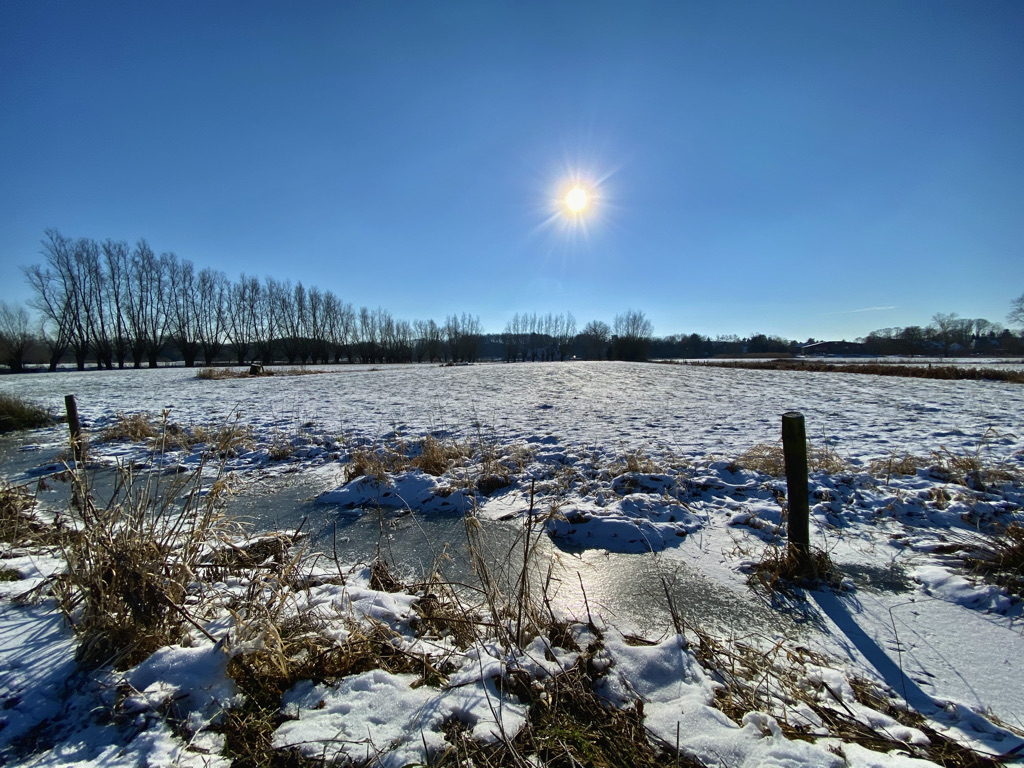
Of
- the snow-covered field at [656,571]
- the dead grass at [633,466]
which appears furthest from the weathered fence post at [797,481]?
the dead grass at [633,466]

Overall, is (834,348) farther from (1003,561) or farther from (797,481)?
(797,481)

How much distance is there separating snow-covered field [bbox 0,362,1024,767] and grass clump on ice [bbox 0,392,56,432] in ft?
7.21

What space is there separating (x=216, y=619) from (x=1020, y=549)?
5.87m

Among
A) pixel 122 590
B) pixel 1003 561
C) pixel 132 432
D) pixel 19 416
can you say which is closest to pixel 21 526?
pixel 122 590

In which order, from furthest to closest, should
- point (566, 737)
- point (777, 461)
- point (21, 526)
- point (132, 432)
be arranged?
point (132, 432)
point (777, 461)
point (21, 526)
point (566, 737)

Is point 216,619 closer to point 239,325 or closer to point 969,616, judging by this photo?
point 969,616

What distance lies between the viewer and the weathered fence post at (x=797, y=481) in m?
3.30

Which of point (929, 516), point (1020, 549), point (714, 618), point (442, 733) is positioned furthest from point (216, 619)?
point (929, 516)

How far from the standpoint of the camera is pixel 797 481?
3334 millimetres

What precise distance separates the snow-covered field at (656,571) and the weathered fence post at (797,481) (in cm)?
36

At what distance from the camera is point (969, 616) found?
2789 millimetres

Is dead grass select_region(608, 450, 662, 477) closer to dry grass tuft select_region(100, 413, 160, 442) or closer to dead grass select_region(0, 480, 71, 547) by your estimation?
dead grass select_region(0, 480, 71, 547)

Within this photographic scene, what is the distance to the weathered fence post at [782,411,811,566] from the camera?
3301 mm

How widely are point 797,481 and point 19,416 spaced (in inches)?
664
